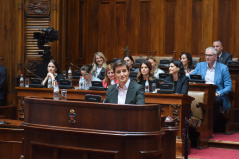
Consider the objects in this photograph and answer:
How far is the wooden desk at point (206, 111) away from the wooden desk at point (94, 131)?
2754 millimetres

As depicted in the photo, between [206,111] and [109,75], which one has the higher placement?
[109,75]

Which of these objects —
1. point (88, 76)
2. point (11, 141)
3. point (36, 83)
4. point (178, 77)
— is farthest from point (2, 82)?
point (178, 77)

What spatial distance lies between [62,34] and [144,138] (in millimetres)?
6427

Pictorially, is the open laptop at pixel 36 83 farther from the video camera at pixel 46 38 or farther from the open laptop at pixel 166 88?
the open laptop at pixel 166 88

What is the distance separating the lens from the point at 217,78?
7.14 m

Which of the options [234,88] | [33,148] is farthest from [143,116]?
[234,88]

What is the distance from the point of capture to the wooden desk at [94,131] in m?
3.49

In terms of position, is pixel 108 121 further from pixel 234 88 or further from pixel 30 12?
pixel 30 12

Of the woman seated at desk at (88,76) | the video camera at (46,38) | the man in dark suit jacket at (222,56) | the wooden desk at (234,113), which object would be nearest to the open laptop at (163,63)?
the man in dark suit jacket at (222,56)

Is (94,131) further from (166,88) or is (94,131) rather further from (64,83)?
(64,83)

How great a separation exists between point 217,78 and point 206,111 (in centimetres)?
98

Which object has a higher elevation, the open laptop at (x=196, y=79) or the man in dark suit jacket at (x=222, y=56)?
the man in dark suit jacket at (x=222, y=56)

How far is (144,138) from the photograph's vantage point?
11.4 ft

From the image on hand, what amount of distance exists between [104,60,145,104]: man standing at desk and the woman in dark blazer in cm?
208
